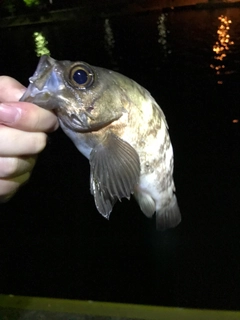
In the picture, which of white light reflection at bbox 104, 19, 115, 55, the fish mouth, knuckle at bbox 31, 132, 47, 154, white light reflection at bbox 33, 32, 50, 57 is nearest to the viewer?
the fish mouth

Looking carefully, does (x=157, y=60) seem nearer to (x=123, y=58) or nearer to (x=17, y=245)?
(x=123, y=58)

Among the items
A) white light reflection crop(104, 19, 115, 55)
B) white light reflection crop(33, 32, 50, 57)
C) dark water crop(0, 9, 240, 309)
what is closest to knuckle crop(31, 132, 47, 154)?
dark water crop(0, 9, 240, 309)

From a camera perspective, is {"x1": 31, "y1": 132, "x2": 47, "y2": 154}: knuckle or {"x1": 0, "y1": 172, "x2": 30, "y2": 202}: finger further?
{"x1": 0, "y1": 172, "x2": 30, "y2": 202}: finger

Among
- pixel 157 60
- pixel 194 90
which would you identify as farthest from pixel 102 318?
pixel 157 60

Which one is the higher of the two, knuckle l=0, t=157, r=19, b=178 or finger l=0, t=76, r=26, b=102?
finger l=0, t=76, r=26, b=102

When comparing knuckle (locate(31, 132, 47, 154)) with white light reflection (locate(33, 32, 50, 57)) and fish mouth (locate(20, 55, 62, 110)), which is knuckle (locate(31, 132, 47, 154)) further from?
white light reflection (locate(33, 32, 50, 57))

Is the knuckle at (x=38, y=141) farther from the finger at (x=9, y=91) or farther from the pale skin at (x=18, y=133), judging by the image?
the finger at (x=9, y=91)

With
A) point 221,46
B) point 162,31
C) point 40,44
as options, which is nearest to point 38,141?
point 221,46

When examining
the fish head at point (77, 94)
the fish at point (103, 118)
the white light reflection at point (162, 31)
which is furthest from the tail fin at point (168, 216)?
the white light reflection at point (162, 31)
